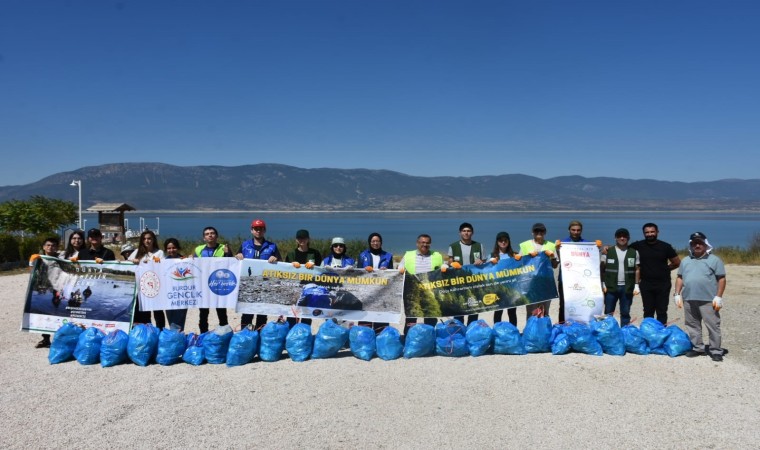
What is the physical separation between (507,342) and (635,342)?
5.72 ft

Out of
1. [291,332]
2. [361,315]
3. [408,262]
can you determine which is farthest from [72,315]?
[408,262]

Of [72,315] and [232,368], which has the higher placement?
[72,315]

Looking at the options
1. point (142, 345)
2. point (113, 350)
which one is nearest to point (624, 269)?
point (142, 345)

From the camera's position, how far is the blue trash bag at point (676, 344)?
6.97 meters

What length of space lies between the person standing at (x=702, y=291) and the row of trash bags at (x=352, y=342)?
10.4 inches

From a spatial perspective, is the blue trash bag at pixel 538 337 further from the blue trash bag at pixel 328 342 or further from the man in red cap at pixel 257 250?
the man in red cap at pixel 257 250

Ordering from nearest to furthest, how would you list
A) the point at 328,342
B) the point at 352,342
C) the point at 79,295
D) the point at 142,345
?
1. the point at 142,345
2. the point at 328,342
3. the point at 352,342
4. the point at 79,295

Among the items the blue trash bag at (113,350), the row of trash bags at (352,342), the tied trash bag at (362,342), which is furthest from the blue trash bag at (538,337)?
the blue trash bag at (113,350)

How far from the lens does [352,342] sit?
702cm

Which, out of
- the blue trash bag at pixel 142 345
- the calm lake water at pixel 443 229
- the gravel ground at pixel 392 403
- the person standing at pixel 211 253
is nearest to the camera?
the gravel ground at pixel 392 403

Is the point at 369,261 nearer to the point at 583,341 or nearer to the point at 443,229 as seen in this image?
the point at 583,341

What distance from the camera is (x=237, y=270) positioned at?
294 inches

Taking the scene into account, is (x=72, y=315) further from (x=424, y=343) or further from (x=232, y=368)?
(x=424, y=343)

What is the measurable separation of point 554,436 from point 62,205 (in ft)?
94.2
